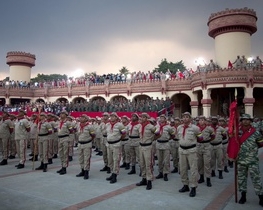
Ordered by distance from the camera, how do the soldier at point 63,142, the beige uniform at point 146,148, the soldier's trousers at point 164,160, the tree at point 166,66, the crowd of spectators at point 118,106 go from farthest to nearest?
the tree at point 166,66 < the crowd of spectators at point 118,106 < the soldier at point 63,142 < the soldier's trousers at point 164,160 < the beige uniform at point 146,148

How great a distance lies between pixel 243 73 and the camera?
21.6 m

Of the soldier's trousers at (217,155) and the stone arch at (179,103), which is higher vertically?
the stone arch at (179,103)

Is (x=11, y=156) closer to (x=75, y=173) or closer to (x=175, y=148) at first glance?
(x=75, y=173)

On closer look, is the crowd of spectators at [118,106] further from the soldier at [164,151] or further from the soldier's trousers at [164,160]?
the soldier's trousers at [164,160]

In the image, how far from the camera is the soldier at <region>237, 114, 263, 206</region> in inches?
225

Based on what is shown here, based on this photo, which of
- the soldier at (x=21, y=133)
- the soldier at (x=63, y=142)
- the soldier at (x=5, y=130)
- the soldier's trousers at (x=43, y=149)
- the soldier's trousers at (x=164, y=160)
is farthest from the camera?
the soldier at (x=5, y=130)

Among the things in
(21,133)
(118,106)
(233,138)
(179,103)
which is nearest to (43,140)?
(21,133)

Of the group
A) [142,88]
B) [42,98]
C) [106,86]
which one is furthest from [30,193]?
[42,98]

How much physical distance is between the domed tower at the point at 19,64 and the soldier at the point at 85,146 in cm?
3905

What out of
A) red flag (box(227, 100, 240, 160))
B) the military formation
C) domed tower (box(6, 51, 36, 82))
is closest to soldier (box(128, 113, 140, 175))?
the military formation

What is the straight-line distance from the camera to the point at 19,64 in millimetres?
42812

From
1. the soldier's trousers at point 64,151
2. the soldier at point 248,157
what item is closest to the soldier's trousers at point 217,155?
the soldier at point 248,157

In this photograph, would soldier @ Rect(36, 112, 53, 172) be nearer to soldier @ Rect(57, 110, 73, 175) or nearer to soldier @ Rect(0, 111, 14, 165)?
soldier @ Rect(57, 110, 73, 175)

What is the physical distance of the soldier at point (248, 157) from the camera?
5.71 m
